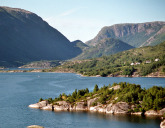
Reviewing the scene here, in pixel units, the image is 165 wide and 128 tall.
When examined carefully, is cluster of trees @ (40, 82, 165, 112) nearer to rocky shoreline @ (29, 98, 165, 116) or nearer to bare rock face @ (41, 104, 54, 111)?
rocky shoreline @ (29, 98, 165, 116)

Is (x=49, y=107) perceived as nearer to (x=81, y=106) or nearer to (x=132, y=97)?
(x=81, y=106)

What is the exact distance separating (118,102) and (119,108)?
264 cm

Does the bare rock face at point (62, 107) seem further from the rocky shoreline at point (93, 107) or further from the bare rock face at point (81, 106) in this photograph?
the bare rock face at point (81, 106)

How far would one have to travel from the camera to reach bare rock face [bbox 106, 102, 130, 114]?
125 m

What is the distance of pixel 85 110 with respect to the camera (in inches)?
5241

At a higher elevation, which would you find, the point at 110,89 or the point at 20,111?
the point at 110,89

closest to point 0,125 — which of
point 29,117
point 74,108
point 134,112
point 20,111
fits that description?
point 29,117

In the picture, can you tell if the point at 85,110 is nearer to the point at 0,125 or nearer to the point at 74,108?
the point at 74,108

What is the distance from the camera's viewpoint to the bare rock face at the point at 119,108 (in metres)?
125

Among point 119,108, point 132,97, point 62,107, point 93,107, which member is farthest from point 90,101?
point 132,97

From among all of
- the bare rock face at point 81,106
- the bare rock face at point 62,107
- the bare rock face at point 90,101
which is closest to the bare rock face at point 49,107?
the bare rock face at point 62,107

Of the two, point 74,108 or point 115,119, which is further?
point 74,108

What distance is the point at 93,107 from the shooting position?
435ft

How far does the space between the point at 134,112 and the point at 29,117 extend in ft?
146
